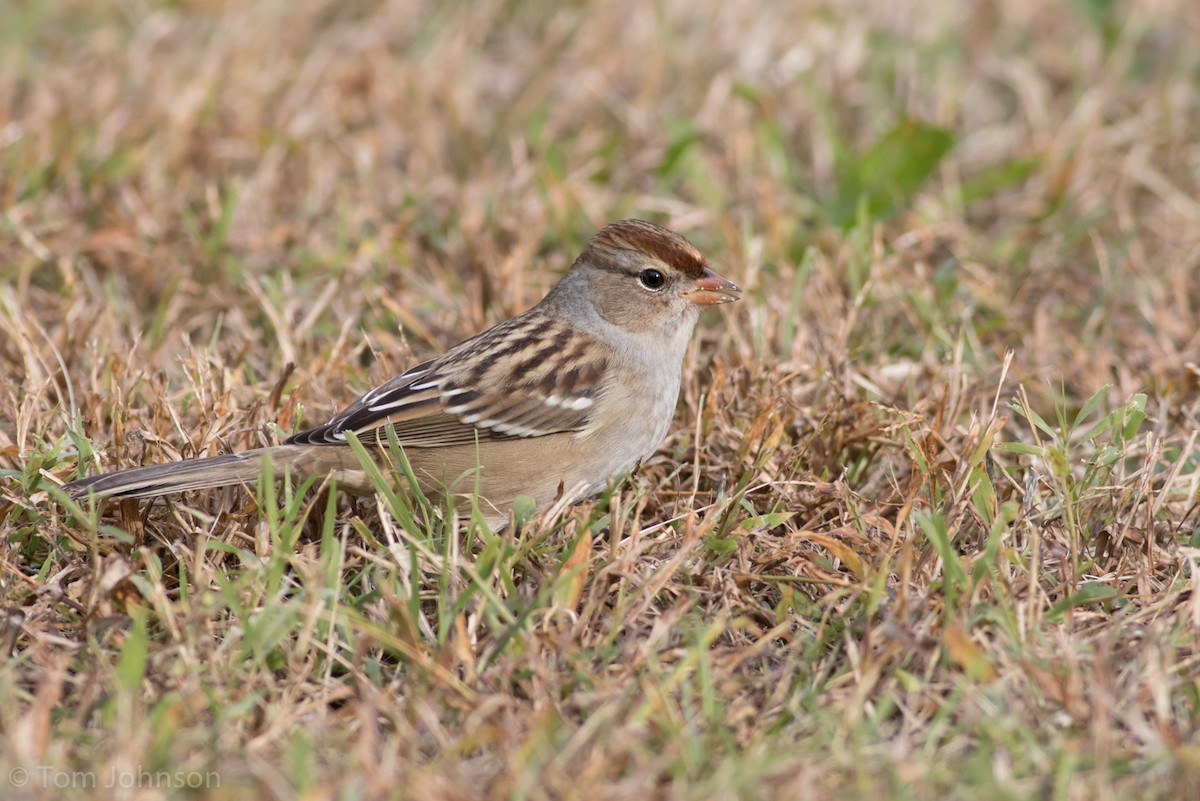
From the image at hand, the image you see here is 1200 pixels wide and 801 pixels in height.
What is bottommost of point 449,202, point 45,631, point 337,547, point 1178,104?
point 45,631

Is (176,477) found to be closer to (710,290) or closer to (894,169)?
(710,290)

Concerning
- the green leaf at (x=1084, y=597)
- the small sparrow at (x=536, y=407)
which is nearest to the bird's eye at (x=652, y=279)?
the small sparrow at (x=536, y=407)

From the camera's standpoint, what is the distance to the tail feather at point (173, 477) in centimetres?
334

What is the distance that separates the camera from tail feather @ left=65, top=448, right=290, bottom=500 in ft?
11.0

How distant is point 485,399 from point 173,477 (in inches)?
33.0

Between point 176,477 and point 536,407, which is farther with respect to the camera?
point 536,407

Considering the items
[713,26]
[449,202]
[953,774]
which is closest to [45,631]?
[953,774]

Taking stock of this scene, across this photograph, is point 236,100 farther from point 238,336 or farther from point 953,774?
point 953,774

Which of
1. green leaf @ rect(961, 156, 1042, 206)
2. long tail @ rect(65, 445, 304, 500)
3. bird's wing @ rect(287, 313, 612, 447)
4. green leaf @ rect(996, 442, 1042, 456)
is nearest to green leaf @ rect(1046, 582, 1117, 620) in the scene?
green leaf @ rect(996, 442, 1042, 456)

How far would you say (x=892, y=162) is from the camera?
5.73m

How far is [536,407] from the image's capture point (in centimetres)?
381

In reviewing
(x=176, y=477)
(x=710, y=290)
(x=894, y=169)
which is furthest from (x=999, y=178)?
(x=176, y=477)

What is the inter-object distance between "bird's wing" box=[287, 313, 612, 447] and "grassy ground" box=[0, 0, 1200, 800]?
0.26 m

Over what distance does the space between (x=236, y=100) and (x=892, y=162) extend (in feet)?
8.95
